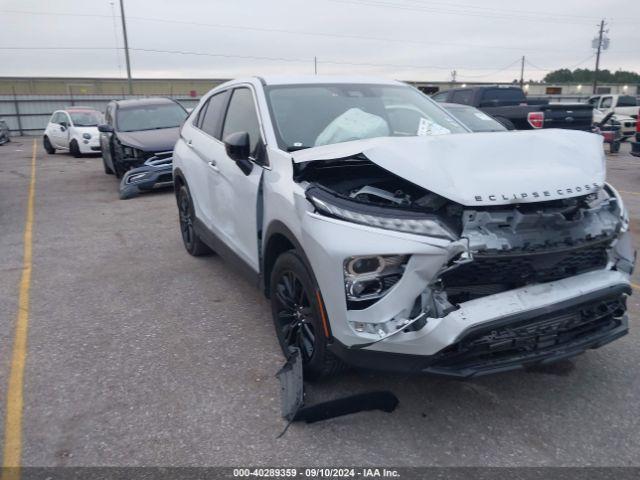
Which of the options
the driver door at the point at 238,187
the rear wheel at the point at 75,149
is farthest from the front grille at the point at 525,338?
the rear wheel at the point at 75,149

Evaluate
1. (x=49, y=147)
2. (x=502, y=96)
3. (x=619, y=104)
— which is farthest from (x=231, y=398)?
(x=619, y=104)

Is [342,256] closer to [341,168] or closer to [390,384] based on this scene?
[341,168]

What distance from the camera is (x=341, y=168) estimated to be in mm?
3240

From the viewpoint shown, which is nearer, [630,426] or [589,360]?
[630,426]

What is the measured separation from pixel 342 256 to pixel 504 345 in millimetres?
912

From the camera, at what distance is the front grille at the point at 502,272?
8.63 feet

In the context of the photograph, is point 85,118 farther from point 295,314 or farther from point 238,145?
point 295,314

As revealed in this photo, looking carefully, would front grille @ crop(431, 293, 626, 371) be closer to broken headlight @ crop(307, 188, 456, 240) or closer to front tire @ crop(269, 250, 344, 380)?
broken headlight @ crop(307, 188, 456, 240)

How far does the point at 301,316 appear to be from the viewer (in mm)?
3238

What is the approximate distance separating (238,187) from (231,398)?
5.08 feet

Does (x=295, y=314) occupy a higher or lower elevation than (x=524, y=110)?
lower

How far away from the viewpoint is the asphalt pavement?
277 centimetres

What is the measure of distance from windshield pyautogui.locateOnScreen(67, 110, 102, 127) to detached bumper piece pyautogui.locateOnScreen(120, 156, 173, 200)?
9.78m

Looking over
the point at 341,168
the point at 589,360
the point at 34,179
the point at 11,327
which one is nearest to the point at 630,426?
the point at 589,360
